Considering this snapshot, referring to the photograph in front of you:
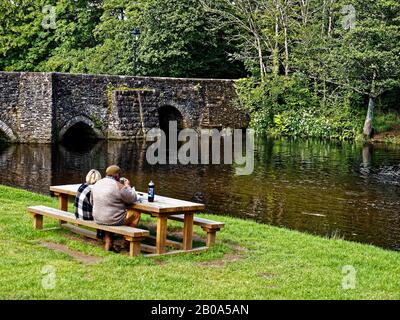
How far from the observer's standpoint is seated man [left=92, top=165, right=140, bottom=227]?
9.19 m

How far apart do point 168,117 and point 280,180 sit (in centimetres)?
1786

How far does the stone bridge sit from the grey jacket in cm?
2126

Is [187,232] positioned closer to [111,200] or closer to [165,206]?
[165,206]

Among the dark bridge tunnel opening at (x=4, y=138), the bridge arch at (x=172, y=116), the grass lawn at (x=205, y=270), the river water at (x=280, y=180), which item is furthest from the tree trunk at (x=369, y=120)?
the grass lawn at (x=205, y=270)

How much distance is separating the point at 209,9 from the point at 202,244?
90.8 feet

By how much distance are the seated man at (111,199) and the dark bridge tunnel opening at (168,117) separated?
26889 millimetres

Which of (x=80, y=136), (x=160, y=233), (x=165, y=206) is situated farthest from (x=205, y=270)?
(x=80, y=136)

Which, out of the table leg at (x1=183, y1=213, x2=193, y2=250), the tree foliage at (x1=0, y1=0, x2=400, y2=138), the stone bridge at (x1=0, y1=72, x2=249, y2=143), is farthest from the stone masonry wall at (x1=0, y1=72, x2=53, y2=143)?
the table leg at (x1=183, y1=213, x2=193, y2=250)

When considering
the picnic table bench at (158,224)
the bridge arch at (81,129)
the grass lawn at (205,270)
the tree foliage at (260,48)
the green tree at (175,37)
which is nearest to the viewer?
the grass lawn at (205,270)

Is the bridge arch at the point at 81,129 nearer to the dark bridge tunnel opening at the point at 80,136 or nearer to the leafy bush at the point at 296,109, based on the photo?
the dark bridge tunnel opening at the point at 80,136

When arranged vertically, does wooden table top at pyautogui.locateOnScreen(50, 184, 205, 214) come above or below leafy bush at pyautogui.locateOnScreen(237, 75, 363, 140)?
below

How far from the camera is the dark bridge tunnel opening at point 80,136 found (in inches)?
1222

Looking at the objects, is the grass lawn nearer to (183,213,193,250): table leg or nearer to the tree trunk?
(183,213,193,250): table leg
